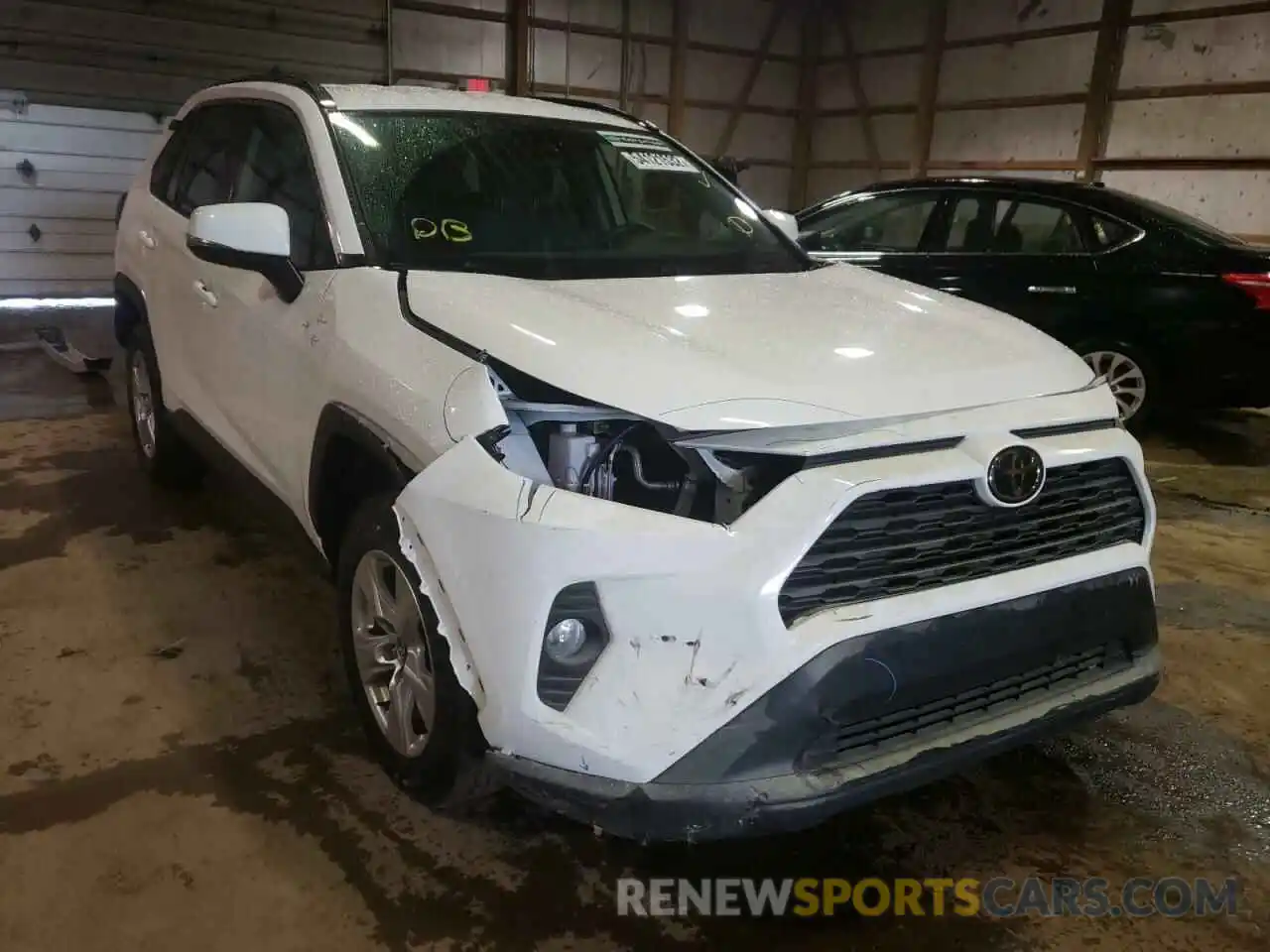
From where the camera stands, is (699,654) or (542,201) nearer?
(699,654)

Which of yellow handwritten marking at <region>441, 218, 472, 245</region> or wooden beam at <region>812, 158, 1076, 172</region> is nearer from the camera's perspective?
yellow handwritten marking at <region>441, 218, 472, 245</region>

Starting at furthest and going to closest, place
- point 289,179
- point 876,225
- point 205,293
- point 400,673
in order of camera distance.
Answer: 1. point 876,225
2. point 205,293
3. point 289,179
4. point 400,673

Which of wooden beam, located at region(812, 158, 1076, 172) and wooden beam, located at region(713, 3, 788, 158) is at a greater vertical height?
wooden beam, located at region(713, 3, 788, 158)

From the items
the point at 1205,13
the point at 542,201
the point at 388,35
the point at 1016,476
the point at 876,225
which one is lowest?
the point at 1016,476

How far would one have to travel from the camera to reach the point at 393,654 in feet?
7.30

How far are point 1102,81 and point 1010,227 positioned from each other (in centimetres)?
663

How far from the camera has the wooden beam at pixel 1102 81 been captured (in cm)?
1084

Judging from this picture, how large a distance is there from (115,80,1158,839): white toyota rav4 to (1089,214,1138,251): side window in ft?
12.2

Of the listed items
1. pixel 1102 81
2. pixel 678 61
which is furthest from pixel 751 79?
pixel 1102 81

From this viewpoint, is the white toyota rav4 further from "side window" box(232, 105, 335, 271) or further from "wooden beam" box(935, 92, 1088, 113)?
"wooden beam" box(935, 92, 1088, 113)

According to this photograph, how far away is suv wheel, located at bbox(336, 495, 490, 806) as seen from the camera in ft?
6.32

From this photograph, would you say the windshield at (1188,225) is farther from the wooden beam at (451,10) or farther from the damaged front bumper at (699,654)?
the wooden beam at (451,10)

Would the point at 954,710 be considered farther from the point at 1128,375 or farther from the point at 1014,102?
the point at 1014,102

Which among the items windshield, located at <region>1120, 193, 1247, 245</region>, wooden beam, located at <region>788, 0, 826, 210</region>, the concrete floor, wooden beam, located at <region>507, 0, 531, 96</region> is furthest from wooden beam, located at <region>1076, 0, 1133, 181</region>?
the concrete floor
